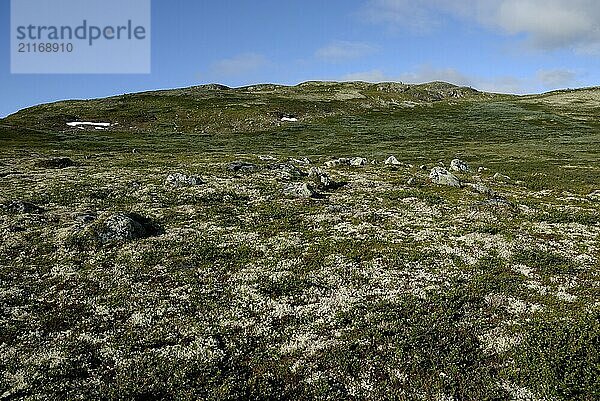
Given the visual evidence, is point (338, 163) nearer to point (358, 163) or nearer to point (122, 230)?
point (358, 163)

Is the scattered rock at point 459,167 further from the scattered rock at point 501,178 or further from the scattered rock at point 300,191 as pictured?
the scattered rock at point 300,191

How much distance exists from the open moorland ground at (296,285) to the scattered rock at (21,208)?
0.72 feet

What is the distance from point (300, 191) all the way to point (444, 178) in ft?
58.7

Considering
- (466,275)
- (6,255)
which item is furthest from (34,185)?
(466,275)

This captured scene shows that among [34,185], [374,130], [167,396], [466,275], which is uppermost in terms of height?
[374,130]

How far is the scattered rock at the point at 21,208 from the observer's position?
3703 centimetres

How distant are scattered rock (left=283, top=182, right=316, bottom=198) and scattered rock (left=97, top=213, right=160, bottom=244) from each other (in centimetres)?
1608

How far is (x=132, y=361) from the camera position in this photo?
18281 millimetres

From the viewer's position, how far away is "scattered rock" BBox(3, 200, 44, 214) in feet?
121

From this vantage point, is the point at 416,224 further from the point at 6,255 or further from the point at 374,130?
the point at 374,130

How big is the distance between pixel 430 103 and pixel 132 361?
19060cm

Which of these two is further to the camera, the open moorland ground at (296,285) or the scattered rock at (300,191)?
the scattered rock at (300,191)

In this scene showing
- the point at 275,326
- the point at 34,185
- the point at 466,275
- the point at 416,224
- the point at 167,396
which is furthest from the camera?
the point at 34,185

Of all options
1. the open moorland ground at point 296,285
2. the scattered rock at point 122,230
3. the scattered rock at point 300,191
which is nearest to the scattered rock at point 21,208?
the open moorland ground at point 296,285
